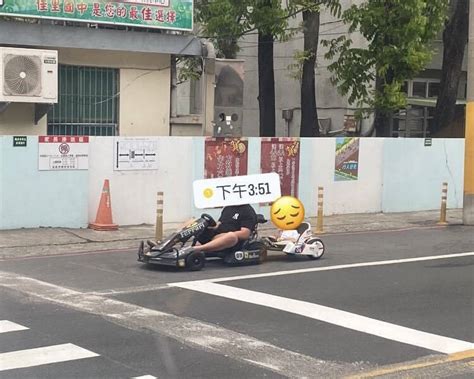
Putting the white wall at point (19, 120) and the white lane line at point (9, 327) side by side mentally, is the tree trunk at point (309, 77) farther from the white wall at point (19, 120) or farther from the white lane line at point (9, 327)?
the white lane line at point (9, 327)

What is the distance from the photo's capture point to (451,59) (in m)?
22.0

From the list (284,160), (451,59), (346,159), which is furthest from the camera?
(451,59)

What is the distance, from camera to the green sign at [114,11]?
1487 cm

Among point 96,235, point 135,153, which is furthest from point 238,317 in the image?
point 135,153

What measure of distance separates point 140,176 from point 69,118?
2940 millimetres

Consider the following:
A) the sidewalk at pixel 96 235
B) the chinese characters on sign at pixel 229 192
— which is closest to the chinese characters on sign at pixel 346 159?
the sidewalk at pixel 96 235

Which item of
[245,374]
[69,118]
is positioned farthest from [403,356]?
[69,118]

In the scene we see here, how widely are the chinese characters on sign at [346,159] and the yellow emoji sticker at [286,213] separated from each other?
19.1 ft

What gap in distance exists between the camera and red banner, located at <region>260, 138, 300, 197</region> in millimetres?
15914

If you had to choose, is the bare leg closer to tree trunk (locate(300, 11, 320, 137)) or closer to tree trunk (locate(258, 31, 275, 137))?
tree trunk (locate(300, 11, 320, 137))

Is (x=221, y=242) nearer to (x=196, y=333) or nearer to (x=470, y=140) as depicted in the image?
(x=196, y=333)

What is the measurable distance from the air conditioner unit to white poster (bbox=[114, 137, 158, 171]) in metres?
1.78

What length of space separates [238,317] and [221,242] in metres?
3.03

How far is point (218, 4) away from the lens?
1866 centimetres
